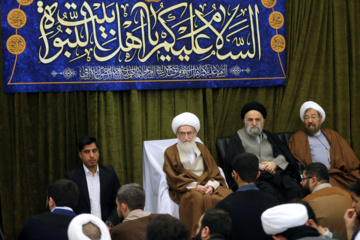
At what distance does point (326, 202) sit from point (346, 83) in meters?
3.04

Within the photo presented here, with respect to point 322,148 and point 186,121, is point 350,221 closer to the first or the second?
point 186,121

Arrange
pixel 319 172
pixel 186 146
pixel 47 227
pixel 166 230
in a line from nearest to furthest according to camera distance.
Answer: pixel 166 230
pixel 47 227
pixel 319 172
pixel 186 146

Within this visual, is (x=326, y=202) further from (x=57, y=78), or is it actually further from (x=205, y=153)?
(x=57, y=78)

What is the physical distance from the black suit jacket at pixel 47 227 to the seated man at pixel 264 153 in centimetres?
255

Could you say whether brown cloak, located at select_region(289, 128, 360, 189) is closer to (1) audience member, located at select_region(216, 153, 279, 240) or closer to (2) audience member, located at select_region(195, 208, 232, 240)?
(1) audience member, located at select_region(216, 153, 279, 240)

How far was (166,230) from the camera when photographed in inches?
95.5

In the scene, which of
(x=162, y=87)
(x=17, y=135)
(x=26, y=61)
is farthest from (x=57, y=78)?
(x=162, y=87)

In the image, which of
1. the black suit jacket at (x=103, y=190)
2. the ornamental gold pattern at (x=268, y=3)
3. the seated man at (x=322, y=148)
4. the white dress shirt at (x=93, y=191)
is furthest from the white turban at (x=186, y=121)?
the ornamental gold pattern at (x=268, y=3)

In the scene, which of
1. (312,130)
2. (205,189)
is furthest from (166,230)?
(312,130)

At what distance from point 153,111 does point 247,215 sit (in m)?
2.86

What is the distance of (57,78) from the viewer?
18.6 feet

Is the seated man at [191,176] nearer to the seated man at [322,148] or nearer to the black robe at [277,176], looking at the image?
the black robe at [277,176]

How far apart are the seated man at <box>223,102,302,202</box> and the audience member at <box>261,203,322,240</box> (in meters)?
2.37

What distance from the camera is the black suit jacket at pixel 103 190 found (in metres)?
4.91
